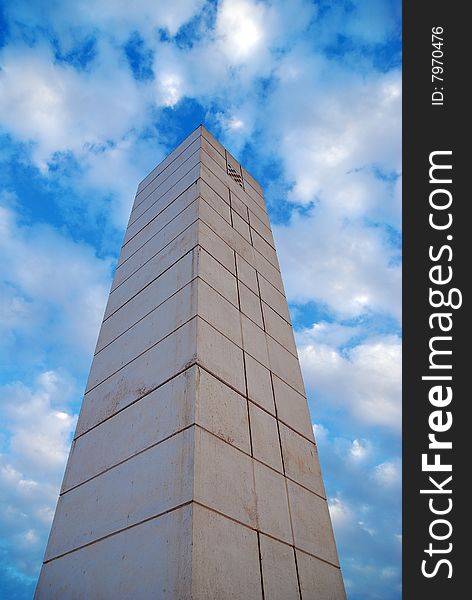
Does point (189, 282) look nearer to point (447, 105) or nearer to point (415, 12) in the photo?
point (447, 105)

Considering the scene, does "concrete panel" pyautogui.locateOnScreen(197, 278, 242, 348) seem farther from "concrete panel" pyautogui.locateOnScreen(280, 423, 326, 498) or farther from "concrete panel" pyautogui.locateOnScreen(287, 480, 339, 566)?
"concrete panel" pyautogui.locateOnScreen(287, 480, 339, 566)

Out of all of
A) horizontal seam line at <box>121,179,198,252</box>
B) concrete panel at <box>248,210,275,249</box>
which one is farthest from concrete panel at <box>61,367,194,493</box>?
concrete panel at <box>248,210,275,249</box>

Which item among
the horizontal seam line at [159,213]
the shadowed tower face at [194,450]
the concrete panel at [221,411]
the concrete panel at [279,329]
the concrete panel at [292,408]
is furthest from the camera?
the horizontal seam line at [159,213]

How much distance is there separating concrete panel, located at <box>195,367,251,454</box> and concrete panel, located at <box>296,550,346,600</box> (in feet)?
4.15

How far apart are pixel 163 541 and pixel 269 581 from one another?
1104 mm

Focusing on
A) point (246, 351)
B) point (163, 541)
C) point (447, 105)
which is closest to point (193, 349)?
point (246, 351)

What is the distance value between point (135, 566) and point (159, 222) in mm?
6008

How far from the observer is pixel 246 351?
5.47 meters

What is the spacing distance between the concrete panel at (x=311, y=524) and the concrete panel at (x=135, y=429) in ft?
5.62

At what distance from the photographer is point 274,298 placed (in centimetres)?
761

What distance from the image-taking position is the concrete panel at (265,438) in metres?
4.50

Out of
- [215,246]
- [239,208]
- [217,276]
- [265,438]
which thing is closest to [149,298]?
[217,276]

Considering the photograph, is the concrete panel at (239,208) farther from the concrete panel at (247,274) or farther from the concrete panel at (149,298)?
the concrete panel at (149,298)

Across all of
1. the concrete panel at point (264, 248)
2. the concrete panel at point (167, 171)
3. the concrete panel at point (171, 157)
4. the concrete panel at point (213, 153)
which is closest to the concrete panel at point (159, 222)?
the concrete panel at point (167, 171)
